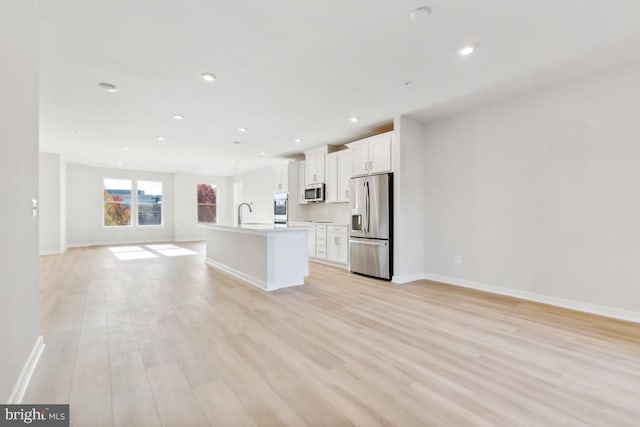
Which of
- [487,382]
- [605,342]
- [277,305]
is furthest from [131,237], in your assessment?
[605,342]

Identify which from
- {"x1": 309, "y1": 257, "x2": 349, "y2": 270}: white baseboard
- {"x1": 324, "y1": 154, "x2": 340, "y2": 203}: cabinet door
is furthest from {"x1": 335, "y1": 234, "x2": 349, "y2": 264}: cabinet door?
{"x1": 324, "y1": 154, "x2": 340, "y2": 203}: cabinet door

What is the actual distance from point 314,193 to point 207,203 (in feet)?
22.2

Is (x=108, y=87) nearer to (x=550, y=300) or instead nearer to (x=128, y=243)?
(x=550, y=300)

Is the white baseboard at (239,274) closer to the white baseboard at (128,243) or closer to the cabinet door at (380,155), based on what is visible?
the cabinet door at (380,155)

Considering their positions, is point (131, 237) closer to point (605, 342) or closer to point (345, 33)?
point (345, 33)

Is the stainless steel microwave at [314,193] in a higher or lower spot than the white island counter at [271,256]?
higher

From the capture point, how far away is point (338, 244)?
5930 mm

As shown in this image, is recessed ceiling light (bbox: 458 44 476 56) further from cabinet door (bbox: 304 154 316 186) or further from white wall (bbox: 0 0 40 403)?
cabinet door (bbox: 304 154 316 186)

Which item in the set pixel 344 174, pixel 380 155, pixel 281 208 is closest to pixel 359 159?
pixel 380 155

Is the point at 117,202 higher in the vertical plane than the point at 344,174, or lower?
lower

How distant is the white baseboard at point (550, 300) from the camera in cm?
308

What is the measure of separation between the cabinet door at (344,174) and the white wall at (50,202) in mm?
7389

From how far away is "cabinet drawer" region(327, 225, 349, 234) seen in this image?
578cm

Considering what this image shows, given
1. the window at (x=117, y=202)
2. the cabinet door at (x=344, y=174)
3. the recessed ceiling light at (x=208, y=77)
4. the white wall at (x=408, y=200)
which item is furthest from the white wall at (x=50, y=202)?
the white wall at (x=408, y=200)
